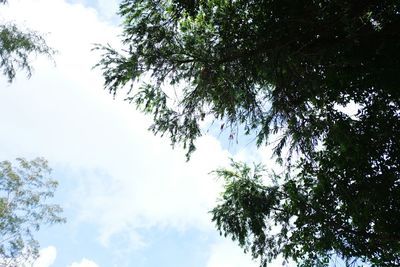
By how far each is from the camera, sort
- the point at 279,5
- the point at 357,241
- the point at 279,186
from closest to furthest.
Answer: the point at 279,5, the point at 357,241, the point at 279,186

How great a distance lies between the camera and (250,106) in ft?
24.3

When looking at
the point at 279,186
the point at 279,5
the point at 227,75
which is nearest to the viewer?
the point at 279,5

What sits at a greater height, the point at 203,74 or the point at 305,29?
the point at 305,29

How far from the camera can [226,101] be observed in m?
7.47

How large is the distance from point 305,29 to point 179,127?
3267 millimetres

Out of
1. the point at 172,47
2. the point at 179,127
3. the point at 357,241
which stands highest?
the point at 172,47

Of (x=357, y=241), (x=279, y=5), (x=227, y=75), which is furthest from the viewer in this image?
(x=357, y=241)

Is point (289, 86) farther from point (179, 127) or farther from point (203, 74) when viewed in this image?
point (179, 127)

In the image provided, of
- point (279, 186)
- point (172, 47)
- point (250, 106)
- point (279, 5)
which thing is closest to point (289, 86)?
point (250, 106)

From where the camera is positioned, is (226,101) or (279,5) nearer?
(279,5)

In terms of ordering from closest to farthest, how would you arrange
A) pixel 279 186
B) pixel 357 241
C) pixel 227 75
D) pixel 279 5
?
pixel 279 5 → pixel 227 75 → pixel 357 241 → pixel 279 186

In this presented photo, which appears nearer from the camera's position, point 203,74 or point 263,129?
point 203,74

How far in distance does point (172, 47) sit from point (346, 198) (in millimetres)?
4618

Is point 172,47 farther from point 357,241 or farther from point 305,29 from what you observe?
point 357,241
